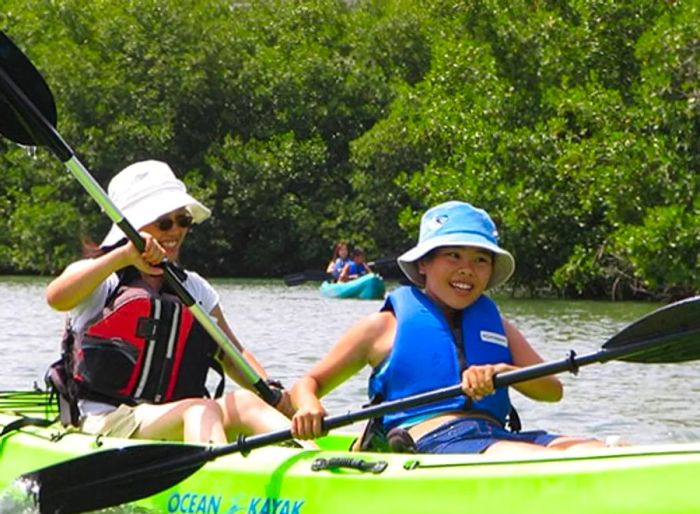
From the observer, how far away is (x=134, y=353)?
5.53 metres

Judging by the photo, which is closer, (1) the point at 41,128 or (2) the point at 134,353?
(2) the point at 134,353

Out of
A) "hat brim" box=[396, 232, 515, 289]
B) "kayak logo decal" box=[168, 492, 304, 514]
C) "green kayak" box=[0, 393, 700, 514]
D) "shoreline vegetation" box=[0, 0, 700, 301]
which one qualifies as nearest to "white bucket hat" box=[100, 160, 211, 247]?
"green kayak" box=[0, 393, 700, 514]

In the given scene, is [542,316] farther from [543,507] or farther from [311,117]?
[311,117]

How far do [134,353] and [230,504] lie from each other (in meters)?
0.87

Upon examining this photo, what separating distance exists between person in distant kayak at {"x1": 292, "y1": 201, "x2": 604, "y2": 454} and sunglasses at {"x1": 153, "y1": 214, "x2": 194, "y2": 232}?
34.5 inches

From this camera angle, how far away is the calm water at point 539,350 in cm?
941

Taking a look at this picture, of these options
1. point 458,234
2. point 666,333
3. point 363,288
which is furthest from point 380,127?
point 666,333

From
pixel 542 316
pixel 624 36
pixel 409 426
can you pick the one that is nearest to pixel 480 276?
pixel 409 426

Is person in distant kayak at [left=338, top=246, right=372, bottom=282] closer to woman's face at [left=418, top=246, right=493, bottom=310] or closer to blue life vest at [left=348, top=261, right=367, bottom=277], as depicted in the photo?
blue life vest at [left=348, top=261, right=367, bottom=277]

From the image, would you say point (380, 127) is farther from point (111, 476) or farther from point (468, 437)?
point (468, 437)

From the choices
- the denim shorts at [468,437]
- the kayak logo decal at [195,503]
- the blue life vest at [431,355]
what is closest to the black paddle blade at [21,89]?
the kayak logo decal at [195,503]

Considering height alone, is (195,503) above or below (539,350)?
above

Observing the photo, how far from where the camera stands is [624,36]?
2372cm

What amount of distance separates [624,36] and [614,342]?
64.6 feet
